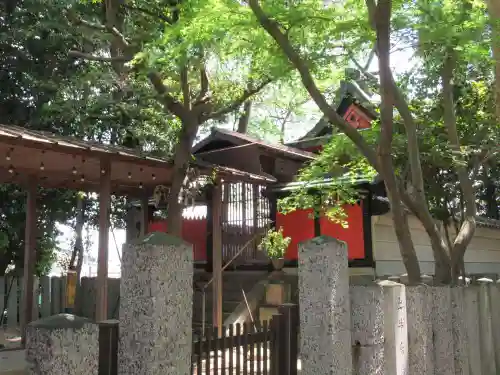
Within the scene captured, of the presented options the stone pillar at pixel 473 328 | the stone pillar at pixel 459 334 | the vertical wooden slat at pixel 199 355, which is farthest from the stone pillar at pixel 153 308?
the stone pillar at pixel 473 328

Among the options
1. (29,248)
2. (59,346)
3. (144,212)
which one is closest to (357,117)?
(144,212)

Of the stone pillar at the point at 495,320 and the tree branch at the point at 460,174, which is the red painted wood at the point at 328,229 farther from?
the stone pillar at the point at 495,320

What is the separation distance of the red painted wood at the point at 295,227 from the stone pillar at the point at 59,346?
11.4m

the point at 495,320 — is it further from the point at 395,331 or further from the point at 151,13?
the point at 151,13

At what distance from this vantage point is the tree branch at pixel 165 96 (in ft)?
32.3

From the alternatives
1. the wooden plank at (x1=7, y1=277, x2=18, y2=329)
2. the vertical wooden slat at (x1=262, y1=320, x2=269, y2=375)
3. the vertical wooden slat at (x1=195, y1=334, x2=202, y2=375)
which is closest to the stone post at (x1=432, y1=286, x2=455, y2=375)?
the vertical wooden slat at (x1=262, y1=320, x2=269, y2=375)

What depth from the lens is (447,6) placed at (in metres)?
6.53

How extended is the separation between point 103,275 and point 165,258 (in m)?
6.64

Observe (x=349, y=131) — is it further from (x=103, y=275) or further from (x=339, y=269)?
(x=103, y=275)

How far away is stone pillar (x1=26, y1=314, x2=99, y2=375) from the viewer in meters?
2.32

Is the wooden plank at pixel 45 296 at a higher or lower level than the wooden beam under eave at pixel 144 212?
lower

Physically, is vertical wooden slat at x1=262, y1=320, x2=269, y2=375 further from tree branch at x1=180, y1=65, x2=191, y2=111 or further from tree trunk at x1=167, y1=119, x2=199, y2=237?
tree branch at x1=180, y1=65, x2=191, y2=111

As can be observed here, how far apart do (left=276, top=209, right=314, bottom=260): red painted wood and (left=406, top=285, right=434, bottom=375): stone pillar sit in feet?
27.3

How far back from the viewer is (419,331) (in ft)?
16.5
